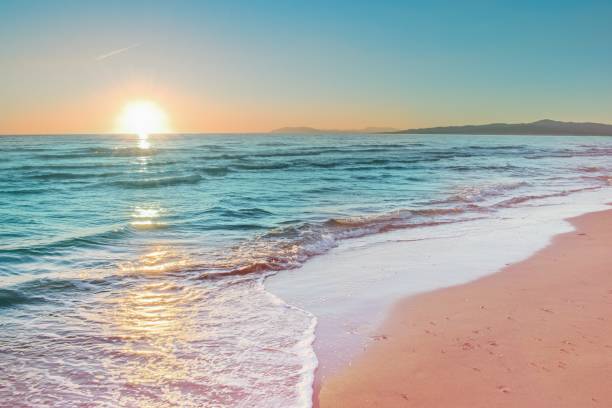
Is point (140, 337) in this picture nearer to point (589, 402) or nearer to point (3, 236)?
point (589, 402)

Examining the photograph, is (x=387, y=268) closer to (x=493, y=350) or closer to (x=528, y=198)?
(x=493, y=350)

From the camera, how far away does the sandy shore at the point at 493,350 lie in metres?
3.64

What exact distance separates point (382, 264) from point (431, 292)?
1642mm

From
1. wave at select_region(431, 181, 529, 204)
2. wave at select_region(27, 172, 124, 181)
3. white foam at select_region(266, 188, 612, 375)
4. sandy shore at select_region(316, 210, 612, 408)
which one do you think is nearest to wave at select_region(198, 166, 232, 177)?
wave at select_region(27, 172, 124, 181)

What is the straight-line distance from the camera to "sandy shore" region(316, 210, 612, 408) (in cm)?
364

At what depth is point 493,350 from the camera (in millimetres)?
4414

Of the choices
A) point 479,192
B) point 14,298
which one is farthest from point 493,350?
point 479,192

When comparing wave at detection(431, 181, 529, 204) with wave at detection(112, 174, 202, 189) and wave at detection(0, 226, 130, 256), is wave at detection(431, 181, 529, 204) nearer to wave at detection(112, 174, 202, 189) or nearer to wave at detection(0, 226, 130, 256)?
wave at detection(0, 226, 130, 256)

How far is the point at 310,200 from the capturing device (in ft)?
53.6

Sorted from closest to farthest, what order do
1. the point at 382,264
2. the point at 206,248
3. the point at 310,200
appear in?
1. the point at 382,264
2. the point at 206,248
3. the point at 310,200

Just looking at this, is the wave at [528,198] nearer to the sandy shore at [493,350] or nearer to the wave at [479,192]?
the wave at [479,192]

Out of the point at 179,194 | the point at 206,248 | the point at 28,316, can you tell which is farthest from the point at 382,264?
the point at 179,194

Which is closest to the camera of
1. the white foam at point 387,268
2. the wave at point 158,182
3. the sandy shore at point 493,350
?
the sandy shore at point 493,350

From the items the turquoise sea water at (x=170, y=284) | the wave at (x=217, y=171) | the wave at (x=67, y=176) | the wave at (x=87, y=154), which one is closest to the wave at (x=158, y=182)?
the turquoise sea water at (x=170, y=284)
